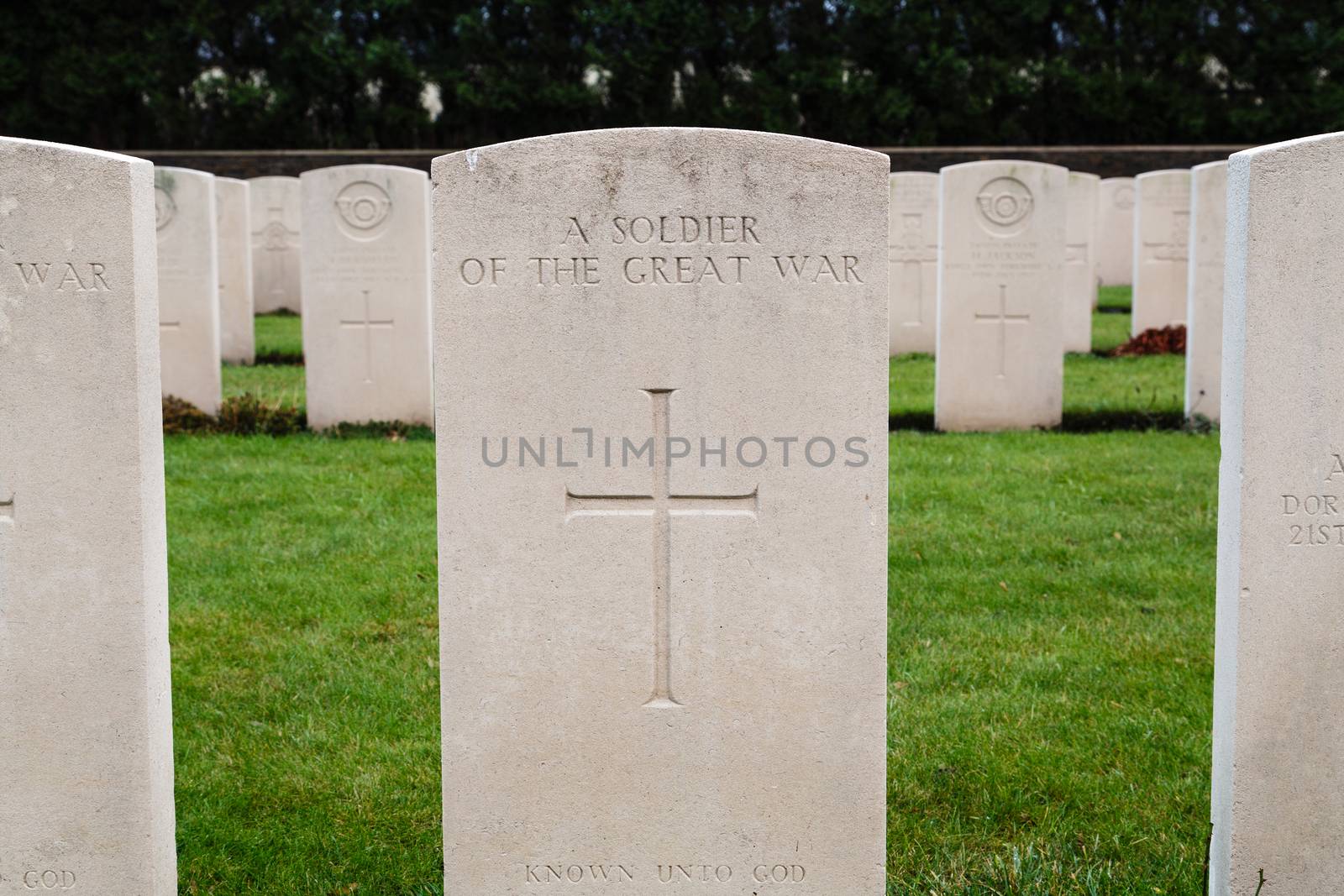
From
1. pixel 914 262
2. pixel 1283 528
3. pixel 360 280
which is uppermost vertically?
pixel 914 262

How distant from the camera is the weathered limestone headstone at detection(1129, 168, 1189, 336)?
12859mm

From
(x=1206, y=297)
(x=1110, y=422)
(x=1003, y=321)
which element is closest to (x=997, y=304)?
(x=1003, y=321)

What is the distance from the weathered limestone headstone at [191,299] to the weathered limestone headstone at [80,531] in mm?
6565

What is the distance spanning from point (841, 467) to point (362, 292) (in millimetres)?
6557

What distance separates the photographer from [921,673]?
4.55 meters

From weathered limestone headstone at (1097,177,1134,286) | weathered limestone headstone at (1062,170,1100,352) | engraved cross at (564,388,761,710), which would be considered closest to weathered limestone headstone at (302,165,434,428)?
engraved cross at (564,388,761,710)

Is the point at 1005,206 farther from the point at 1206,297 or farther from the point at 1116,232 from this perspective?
the point at 1116,232

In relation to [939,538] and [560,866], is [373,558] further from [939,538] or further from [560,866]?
[560,866]

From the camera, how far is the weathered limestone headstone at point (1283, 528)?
2887mm

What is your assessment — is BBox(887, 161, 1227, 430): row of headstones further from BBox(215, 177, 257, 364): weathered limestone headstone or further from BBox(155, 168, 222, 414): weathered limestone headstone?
BBox(215, 177, 257, 364): weathered limestone headstone

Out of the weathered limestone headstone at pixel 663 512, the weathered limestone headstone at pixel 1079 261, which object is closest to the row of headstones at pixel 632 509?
the weathered limestone headstone at pixel 663 512

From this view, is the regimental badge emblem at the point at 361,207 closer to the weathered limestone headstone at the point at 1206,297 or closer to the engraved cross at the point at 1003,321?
the engraved cross at the point at 1003,321

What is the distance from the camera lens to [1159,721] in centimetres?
414

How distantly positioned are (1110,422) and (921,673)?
5.07 meters
